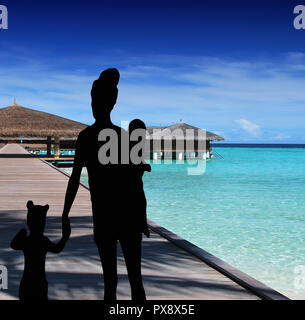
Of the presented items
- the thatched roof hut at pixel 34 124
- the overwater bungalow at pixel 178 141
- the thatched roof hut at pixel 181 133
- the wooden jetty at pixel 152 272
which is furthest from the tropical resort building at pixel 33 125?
the wooden jetty at pixel 152 272

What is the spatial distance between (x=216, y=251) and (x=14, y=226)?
4.56 meters

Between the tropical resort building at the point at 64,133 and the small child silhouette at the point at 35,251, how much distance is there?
1212 centimetres

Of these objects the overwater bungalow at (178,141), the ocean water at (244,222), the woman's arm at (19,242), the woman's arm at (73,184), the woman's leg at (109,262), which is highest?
the overwater bungalow at (178,141)

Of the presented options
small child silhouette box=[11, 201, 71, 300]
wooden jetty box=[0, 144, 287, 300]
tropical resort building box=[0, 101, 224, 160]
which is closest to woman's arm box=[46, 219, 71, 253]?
small child silhouette box=[11, 201, 71, 300]

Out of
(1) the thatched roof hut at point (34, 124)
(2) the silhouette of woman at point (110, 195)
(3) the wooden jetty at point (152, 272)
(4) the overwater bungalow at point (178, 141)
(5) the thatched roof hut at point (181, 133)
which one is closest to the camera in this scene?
(2) the silhouette of woman at point (110, 195)

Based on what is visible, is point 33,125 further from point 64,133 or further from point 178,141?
point 178,141

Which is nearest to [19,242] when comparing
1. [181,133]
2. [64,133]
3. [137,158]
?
[137,158]

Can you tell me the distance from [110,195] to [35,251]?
51cm

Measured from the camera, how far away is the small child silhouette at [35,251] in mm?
2533

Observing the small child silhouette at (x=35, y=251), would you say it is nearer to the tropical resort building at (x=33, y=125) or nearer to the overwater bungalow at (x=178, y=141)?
the tropical resort building at (x=33, y=125)

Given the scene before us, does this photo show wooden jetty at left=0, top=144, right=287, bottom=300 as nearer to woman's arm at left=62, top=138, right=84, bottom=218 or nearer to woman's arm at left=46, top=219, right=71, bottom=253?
woman's arm at left=46, top=219, right=71, bottom=253
